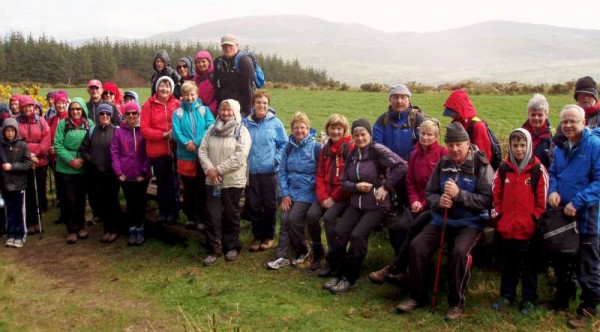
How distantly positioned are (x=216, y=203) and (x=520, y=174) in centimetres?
392

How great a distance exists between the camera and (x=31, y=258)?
25.1ft

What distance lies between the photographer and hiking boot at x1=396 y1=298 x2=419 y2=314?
5.47 metres


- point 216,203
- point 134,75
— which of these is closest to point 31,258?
point 216,203

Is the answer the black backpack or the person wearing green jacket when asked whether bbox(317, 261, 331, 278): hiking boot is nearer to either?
the black backpack

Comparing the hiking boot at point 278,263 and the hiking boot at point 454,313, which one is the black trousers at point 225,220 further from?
the hiking boot at point 454,313

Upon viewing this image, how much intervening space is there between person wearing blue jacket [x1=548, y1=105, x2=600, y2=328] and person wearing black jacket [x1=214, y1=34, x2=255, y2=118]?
171 inches

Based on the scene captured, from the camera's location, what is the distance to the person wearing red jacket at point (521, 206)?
5.07 meters

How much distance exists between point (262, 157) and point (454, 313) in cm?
322

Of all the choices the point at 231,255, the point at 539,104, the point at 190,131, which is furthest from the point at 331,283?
the point at 539,104

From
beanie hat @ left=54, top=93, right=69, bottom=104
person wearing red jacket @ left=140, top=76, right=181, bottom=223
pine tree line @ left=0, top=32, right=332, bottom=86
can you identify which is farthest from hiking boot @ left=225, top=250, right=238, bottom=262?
pine tree line @ left=0, top=32, right=332, bottom=86

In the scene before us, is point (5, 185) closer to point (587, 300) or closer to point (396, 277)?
point (396, 277)

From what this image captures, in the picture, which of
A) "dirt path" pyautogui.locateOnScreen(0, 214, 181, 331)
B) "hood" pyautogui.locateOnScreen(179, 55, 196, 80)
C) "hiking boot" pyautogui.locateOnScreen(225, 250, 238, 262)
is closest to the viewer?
"dirt path" pyautogui.locateOnScreen(0, 214, 181, 331)

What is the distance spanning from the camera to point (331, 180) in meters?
6.50

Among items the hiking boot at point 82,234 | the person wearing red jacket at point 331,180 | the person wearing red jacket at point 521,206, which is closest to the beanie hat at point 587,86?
the person wearing red jacket at point 521,206
